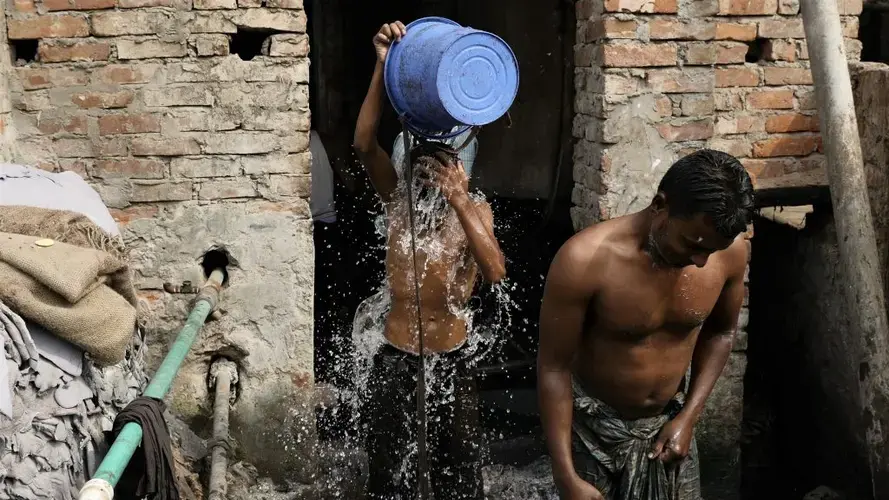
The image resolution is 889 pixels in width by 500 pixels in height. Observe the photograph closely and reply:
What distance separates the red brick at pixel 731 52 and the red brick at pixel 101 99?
2.59 meters

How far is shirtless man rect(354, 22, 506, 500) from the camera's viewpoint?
12.2 ft

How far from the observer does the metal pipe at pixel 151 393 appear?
7.50ft

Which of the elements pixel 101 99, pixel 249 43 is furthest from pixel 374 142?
pixel 101 99

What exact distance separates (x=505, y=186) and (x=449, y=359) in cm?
300

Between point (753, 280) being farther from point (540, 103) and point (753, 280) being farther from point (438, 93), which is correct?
point (438, 93)

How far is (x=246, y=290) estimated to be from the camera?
13.7ft

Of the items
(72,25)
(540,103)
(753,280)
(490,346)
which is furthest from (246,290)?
(540,103)

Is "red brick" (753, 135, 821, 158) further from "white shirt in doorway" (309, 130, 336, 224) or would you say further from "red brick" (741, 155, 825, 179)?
"white shirt in doorway" (309, 130, 336, 224)

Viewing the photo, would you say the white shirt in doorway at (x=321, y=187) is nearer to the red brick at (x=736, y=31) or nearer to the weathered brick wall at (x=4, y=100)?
the weathered brick wall at (x=4, y=100)

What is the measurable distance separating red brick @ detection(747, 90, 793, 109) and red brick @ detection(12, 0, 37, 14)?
10.3ft

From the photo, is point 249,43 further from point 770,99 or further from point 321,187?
point 770,99

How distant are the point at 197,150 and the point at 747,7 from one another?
252 cm

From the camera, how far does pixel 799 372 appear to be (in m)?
4.91

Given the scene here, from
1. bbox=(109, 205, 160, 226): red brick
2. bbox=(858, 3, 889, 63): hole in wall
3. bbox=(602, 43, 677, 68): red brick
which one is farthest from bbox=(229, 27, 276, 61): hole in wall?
bbox=(858, 3, 889, 63): hole in wall
